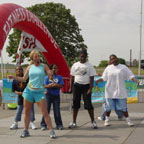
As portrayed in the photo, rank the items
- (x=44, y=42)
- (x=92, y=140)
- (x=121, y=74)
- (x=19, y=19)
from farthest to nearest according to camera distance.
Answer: (x=44, y=42) → (x=19, y=19) → (x=121, y=74) → (x=92, y=140)

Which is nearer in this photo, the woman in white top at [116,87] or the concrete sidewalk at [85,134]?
the concrete sidewalk at [85,134]

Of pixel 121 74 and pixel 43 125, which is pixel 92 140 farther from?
pixel 121 74

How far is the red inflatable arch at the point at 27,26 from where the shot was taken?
30.0ft

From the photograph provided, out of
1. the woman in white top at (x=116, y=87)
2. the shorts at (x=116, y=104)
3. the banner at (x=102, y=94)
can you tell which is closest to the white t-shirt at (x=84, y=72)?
the woman in white top at (x=116, y=87)

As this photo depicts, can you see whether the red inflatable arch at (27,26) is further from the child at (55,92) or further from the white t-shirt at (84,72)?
the white t-shirt at (84,72)

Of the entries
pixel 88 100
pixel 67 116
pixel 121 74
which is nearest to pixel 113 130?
pixel 88 100

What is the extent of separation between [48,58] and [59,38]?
2635 centimetres

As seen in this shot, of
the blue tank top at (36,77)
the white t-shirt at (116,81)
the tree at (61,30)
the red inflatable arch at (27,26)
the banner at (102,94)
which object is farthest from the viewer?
the tree at (61,30)

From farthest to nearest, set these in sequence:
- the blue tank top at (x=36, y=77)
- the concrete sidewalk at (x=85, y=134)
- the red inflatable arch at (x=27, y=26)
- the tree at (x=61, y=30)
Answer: the tree at (x=61, y=30) < the red inflatable arch at (x=27, y=26) < the blue tank top at (x=36, y=77) < the concrete sidewalk at (x=85, y=134)

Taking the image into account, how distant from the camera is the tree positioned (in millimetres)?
38812

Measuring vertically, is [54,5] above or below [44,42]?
above

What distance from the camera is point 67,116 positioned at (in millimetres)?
8672

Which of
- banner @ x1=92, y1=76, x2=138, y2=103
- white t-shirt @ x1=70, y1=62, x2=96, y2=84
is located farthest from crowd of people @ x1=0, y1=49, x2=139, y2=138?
banner @ x1=92, y1=76, x2=138, y2=103

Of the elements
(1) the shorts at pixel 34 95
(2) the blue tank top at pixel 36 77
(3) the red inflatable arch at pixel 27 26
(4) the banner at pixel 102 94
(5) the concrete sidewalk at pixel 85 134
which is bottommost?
(5) the concrete sidewalk at pixel 85 134
